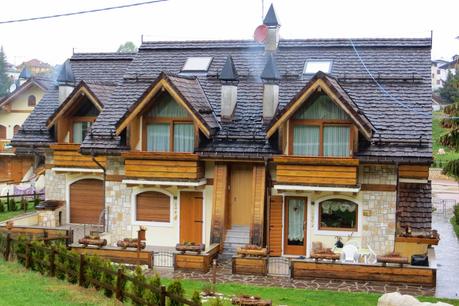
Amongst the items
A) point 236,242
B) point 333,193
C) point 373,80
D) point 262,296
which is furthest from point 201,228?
point 373,80

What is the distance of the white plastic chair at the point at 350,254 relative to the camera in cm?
1877

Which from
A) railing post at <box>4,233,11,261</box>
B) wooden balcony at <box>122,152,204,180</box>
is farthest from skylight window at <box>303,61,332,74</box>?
railing post at <box>4,233,11,261</box>

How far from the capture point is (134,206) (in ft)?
72.3

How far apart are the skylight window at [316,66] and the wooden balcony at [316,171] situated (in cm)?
482

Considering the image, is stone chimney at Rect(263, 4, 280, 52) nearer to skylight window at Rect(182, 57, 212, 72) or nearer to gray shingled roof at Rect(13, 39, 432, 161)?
gray shingled roof at Rect(13, 39, 432, 161)

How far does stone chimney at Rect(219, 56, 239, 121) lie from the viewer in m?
21.4

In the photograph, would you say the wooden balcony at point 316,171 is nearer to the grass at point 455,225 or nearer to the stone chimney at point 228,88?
the stone chimney at point 228,88

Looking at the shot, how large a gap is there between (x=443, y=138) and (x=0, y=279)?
41.0 feet

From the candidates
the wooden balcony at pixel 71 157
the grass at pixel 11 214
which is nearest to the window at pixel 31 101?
the grass at pixel 11 214

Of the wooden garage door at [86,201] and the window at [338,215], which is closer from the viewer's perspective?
the window at [338,215]

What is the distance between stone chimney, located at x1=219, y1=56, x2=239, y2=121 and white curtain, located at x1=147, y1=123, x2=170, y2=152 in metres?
2.14

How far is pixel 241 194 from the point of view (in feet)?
70.8

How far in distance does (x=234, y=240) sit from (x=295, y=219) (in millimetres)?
2216

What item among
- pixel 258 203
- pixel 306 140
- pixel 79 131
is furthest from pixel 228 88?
pixel 79 131
